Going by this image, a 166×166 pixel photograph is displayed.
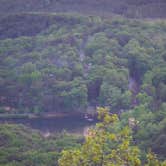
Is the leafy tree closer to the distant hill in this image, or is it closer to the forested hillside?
the forested hillside

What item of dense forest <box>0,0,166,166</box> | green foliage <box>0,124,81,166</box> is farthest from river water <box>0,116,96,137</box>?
green foliage <box>0,124,81,166</box>

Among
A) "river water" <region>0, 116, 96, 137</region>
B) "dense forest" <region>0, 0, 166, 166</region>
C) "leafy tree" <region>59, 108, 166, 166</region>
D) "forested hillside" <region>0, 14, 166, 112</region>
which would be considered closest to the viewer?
"leafy tree" <region>59, 108, 166, 166</region>

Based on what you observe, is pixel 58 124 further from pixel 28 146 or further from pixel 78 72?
pixel 28 146

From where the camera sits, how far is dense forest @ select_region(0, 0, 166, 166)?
29.0 m

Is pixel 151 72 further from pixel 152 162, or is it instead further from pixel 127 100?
pixel 152 162

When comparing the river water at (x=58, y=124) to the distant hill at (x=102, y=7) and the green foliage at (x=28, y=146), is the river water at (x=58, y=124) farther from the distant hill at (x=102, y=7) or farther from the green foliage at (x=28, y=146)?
the distant hill at (x=102, y=7)

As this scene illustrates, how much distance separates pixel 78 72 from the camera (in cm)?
4500

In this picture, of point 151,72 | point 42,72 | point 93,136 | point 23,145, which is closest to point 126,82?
point 151,72

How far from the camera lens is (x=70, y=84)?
42.7 meters

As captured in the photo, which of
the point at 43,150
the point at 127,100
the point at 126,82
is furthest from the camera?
the point at 126,82

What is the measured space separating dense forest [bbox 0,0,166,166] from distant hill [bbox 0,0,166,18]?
0.13 m

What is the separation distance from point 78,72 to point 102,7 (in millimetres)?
21520

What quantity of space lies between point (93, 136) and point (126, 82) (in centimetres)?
3225

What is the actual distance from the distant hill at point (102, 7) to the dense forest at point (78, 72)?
132mm
